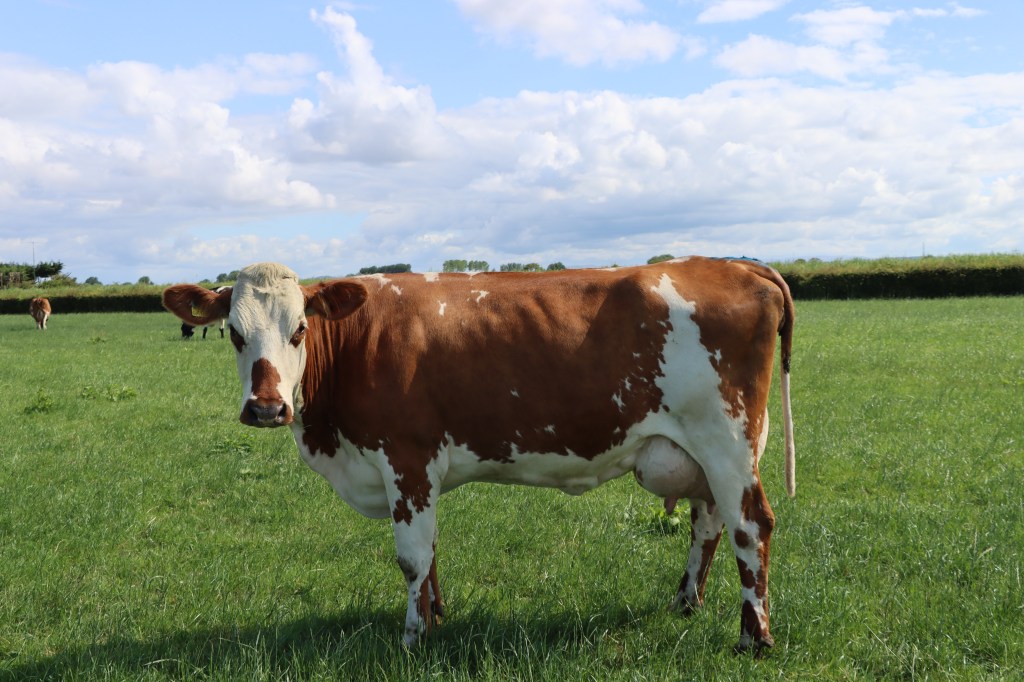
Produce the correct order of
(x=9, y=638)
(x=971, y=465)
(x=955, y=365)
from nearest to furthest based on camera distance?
(x=9, y=638)
(x=971, y=465)
(x=955, y=365)

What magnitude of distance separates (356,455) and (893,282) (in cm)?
4902

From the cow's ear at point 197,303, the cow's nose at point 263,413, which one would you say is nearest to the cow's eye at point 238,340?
the cow's ear at point 197,303

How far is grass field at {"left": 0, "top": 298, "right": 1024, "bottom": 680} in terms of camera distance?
504 cm

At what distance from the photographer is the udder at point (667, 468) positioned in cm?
523

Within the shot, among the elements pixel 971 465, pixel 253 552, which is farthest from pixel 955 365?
pixel 253 552

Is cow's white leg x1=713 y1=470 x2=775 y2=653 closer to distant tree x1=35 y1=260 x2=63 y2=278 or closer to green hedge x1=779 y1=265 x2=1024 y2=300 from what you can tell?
green hedge x1=779 y1=265 x2=1024 y2=300

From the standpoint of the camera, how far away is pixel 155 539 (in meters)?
7.73

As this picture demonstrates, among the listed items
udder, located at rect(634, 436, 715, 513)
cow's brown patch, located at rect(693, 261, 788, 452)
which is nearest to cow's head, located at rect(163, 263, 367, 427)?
udder, located at rect(634, 436, 715, 513)

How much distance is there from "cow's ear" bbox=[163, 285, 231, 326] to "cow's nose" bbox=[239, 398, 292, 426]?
2.64ft

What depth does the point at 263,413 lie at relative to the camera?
190 inches

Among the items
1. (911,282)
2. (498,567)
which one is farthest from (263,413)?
(911,282)

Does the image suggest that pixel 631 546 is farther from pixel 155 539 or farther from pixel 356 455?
pixel 155 539

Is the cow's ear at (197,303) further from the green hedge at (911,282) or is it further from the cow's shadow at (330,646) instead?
the green hedge at (911,282)

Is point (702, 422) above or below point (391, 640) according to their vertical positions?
above
